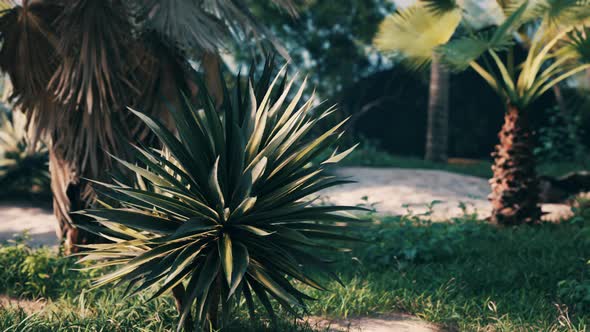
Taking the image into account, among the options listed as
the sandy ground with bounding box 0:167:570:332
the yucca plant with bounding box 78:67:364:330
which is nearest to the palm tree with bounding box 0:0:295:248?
the sandy ground with bounding box 0:167:570:332

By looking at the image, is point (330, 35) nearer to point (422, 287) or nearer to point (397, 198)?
point (397, 198)

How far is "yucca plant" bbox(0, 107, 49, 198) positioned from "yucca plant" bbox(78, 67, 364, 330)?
21.5 feet

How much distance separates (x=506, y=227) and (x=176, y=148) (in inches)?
204

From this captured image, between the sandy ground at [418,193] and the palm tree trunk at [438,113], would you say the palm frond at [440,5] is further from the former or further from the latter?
the palm tree trunk at [438,113]

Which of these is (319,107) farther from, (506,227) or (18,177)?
(18,177)

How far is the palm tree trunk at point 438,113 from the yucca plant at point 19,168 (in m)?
8.29

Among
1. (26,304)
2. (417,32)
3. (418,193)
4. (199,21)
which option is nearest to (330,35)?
(418,193)

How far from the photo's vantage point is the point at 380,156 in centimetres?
1423

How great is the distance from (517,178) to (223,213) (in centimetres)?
522

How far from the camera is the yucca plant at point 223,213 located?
124 inches

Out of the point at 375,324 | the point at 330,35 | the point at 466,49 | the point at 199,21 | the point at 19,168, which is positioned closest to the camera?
the point at 375,324

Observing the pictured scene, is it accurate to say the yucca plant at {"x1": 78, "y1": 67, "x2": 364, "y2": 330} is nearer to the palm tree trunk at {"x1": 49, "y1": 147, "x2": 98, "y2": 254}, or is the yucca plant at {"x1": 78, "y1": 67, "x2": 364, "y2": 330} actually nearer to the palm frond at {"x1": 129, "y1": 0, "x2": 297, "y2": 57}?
the palm frond at {"x1": 129, "y1": 0, "x2": 297, "y2": 57}

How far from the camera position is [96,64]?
16.2 feet

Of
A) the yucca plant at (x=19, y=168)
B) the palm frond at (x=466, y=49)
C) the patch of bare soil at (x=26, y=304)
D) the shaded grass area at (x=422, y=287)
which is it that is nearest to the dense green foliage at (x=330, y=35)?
the yucca plant at (x=19, y=168)
